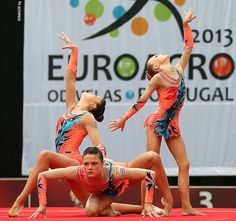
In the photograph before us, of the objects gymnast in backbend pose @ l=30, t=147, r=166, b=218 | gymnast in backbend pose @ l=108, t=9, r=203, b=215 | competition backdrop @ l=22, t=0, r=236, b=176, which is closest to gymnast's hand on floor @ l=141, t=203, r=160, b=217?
gymnast in backbend pose @ l=30, t=147, r=166, b=218

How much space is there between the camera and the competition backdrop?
1074 centimetres

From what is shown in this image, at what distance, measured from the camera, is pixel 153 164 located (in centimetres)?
717

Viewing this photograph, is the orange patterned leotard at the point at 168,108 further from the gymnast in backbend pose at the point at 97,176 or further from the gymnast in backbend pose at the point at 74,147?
the gymnast in backbend pose at the point at 97,176

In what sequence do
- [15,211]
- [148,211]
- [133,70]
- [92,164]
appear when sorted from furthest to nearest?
[133,70]
[15,211]
[148,211]
[92,164]

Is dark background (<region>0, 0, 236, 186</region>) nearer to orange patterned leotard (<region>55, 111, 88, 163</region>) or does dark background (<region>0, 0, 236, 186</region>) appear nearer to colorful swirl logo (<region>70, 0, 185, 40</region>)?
colorful swirl logo (<region>70, 0, 185, 40</region>)

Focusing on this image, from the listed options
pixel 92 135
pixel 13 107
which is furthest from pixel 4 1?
pixel 92 135

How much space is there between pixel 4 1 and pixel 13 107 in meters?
1.13

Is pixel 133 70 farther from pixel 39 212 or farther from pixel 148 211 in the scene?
pixel 39 212

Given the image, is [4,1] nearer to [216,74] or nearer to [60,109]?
[60,109]

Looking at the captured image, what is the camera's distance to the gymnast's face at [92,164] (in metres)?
6.76

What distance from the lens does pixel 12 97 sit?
36.2 ft

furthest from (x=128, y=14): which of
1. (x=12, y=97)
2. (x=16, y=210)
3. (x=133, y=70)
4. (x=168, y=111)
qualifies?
(x=16, y=210)

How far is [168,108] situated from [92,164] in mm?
1124

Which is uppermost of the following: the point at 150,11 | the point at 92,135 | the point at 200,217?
the point at 150,11
